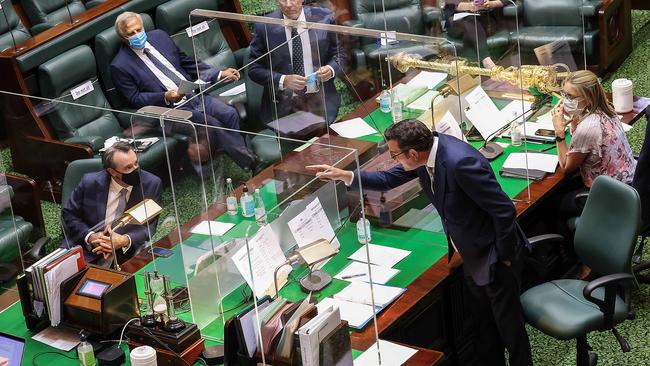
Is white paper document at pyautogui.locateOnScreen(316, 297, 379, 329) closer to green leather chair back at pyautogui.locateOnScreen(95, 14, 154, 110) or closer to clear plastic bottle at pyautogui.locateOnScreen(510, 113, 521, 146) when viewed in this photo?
clear plastic bottle at pyautogui.locateOnScreen(510, 113, 521, 146)

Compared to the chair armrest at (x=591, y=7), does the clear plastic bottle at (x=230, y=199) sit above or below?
above

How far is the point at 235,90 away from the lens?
6.20 m

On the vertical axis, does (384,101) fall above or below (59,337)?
above

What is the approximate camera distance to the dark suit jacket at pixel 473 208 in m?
4.56

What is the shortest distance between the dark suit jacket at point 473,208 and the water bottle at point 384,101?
1.04 metres

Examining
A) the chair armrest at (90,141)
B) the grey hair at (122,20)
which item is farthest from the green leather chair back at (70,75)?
the chair armrest at (90,141)

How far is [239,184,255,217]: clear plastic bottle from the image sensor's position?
4406mm

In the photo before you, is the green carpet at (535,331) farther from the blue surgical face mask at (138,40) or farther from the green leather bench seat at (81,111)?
the blue surgical face mask at (138,40)

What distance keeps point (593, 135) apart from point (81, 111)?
2.62 m

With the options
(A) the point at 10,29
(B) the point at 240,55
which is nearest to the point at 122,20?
(A) the point at 10,29

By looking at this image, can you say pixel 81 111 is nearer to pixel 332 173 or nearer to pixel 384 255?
pixel 384 255

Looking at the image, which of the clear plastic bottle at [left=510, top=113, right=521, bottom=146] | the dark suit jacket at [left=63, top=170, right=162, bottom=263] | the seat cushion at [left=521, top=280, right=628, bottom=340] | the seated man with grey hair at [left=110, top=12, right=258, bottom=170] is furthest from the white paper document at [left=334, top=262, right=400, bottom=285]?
the seated man with grey hair at [left=110, top=12, right=258, bottom=170]

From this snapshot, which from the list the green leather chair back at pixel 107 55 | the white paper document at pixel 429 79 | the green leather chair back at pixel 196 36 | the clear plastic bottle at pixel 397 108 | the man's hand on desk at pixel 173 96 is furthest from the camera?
the green leather chair back at pixel 196 36

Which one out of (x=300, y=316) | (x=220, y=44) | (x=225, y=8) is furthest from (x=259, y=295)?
(x=225, y=8)
